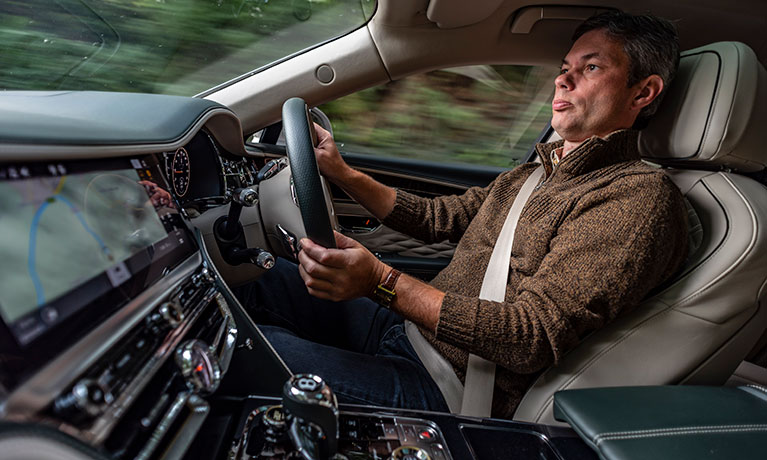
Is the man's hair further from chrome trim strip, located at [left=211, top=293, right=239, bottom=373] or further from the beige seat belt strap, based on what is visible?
chrome trim strip, located at [left=211, top=293, right=239, bottom=373]

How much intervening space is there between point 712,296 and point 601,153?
0.42 metres

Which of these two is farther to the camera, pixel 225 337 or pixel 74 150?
pixel 225 337

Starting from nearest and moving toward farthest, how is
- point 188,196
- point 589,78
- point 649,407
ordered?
point 649,407
point 188,196
point 589,78

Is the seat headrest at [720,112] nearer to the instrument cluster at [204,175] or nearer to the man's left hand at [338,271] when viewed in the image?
the man's left hand at [338,271]

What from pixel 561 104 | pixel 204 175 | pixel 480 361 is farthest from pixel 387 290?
→ pixel 561 104

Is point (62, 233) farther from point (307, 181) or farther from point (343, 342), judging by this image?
point (343, 342)

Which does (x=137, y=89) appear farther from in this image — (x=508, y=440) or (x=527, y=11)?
(x=508, y=440)

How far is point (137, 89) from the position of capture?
5.28 feet

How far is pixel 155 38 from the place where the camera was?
161cm

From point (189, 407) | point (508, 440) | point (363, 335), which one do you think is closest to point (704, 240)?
point (508, 440)

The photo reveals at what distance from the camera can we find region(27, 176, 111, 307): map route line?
1.64ft

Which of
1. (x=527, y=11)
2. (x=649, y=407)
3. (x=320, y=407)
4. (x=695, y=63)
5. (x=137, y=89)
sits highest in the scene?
(x=137, y=89)

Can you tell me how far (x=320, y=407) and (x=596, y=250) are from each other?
650mm

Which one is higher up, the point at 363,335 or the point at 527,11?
the point at 527,11
